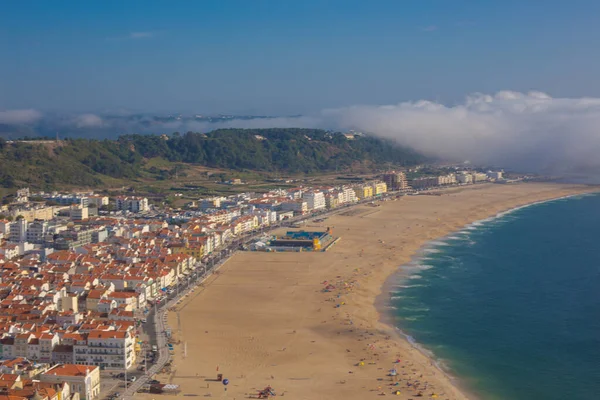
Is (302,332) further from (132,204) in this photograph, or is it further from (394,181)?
(394,181)

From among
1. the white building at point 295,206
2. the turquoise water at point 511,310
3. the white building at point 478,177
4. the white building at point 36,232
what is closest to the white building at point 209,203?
the white building at point 295,206

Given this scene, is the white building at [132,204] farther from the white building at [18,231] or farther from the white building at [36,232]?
the white building at [18,231]

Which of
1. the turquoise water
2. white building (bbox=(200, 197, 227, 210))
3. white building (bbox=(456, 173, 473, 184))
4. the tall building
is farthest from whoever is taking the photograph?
white building (bbox=(456, 173, 473, 184))

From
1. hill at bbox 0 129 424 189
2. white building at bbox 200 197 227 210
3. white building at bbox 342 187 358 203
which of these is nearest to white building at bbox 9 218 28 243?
white building at bbox 200 197 227 210

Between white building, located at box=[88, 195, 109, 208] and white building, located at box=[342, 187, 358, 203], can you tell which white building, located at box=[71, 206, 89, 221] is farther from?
white building, located at box=[342, 187, 358, 203]

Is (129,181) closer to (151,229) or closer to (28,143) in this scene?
(28,143)

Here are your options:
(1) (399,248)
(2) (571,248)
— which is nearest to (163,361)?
(1) (399,248)

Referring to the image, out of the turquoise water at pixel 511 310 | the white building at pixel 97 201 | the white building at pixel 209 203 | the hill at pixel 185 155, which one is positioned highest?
the hill at pixel 185 155
